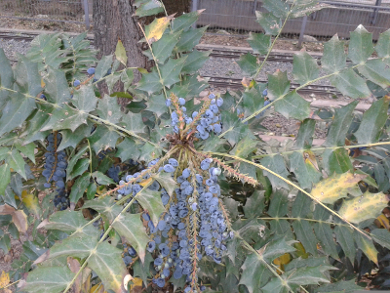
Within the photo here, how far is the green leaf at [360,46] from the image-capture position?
771 mm

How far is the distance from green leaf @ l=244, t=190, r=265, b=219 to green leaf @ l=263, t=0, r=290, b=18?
0.50 metres

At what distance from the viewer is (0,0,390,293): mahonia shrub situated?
2.01 feet

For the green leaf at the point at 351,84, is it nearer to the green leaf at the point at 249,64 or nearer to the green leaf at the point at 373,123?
the green leaf at the point at 373,123

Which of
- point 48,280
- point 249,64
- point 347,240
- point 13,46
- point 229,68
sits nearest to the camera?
point 48,280

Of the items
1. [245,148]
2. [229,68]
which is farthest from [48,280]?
[229,68]

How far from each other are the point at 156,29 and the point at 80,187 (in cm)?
44

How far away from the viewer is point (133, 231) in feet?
1.87

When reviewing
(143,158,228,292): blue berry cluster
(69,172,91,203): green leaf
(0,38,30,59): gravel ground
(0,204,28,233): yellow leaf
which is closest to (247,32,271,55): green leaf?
(143,158,228,292): blue berry cluster

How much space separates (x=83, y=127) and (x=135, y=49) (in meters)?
0.97

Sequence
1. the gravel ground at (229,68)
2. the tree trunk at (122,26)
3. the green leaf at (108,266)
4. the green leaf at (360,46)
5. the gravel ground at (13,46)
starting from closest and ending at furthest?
1. the green leaf at (108,266)
2. the green leaf at (360,46)
3. the tree trunk at (122,26)
4. the gravel ground at (229,68)
5. the gravel ground at (13,46)

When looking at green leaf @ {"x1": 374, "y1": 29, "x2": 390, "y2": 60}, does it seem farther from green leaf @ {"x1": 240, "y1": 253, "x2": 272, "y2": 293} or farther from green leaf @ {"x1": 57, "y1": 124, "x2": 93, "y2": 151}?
green leaf @ {"x1": 57, "y1": 124, "x2": 93, "y2": 151}

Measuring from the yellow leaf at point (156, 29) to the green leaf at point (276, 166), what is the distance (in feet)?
1.37

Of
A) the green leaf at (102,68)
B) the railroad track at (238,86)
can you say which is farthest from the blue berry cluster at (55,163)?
the railroad track at (238,86)

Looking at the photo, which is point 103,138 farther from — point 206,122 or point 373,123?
point 373,123
